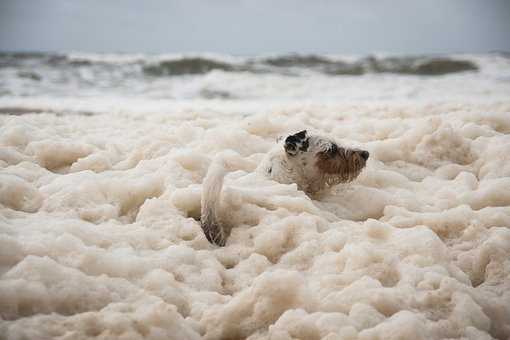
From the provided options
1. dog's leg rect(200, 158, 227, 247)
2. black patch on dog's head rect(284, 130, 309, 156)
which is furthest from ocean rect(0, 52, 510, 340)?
black patch on dog's head rect(284, 130, 309, 156)

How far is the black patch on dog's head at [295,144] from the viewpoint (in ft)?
14.9

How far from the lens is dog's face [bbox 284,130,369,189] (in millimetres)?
4508

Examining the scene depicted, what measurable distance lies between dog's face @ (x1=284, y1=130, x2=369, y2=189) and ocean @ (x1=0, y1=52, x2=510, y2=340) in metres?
0.17

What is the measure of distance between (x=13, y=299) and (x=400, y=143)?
4.15 meters

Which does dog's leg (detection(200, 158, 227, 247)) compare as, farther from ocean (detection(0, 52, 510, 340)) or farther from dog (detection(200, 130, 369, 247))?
dog (detection(200, 130, 369, 247))

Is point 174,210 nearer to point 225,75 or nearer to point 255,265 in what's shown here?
point 255,265

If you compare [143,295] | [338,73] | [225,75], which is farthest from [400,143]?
[338,73]

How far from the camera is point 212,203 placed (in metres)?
3.62

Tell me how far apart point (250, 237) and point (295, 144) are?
4.18 feet

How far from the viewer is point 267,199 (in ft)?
13.0

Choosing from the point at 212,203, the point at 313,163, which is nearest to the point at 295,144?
the point at 313,163

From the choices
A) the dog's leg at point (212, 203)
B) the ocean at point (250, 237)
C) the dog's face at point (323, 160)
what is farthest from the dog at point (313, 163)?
the dog's leg at point (212, 203)

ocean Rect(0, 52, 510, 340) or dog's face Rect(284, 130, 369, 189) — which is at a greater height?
dog's face Rect(284, 130, 369, 189)

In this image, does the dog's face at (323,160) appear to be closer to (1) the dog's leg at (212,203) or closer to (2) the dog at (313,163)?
(2) the dog at (313,163)
